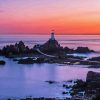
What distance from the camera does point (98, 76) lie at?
68.0 ft

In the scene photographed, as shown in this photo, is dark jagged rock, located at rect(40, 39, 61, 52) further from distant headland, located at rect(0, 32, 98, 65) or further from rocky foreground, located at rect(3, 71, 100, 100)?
rocky foreground, located at rect(3, 71, 100, 100)

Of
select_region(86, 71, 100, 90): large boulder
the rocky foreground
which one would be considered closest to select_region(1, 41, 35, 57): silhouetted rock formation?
the rocky foreground

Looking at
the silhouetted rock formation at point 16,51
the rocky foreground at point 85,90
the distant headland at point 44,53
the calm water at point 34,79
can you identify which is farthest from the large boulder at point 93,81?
the silhouetted rock formation at point 16,51

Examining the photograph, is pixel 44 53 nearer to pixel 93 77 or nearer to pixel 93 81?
pixel 93 77

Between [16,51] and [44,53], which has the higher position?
[16,51]

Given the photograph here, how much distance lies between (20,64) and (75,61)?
16.0ft

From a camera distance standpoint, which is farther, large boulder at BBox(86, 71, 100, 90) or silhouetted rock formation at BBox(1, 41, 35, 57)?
silhouetted rock formation at BBox(1, 41, 35, 57)

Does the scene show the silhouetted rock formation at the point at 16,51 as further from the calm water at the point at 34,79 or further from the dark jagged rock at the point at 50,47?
the calm water at the point at 34,79

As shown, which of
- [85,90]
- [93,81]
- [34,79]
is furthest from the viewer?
[34,79]

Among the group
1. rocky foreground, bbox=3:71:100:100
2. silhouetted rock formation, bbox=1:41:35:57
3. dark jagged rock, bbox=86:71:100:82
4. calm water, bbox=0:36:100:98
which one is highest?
silhouetted rock formation, bbox=1:41:35:57

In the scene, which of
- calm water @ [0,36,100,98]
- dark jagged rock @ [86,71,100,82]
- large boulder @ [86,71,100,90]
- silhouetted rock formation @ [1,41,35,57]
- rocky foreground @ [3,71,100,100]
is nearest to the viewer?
rocky foreground @ [3,71,100,100]

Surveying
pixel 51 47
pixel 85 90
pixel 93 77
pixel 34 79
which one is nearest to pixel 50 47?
pixel 51 47

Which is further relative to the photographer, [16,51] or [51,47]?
[51,47]

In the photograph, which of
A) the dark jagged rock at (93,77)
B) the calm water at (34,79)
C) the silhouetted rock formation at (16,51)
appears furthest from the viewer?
the silhouetted rock formation at (16,51)
